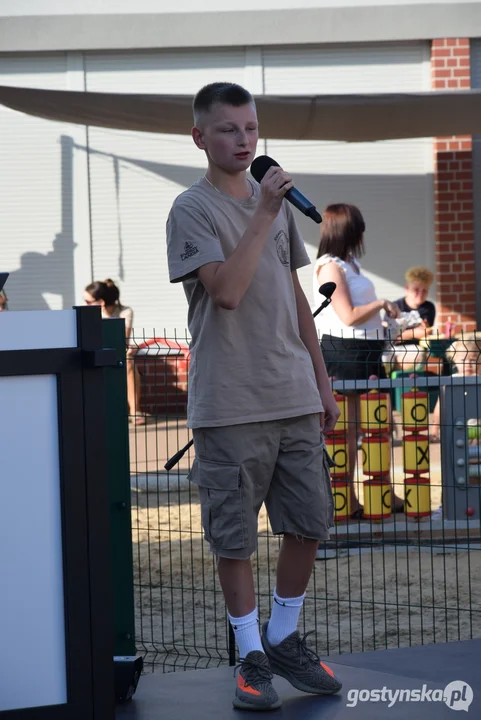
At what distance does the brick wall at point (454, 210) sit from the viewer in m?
11.0

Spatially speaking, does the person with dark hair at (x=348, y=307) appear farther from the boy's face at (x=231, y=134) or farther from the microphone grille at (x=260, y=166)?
the boy's face at (x=231, y=134)

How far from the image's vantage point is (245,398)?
281cm

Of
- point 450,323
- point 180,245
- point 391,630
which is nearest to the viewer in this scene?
point 180,245

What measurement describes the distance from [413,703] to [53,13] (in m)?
9.61

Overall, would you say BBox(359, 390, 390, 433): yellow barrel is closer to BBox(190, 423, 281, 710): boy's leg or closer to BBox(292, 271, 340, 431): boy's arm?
BBox(292, 271, 340, 431): boy's arm

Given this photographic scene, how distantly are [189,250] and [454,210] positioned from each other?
877 cm

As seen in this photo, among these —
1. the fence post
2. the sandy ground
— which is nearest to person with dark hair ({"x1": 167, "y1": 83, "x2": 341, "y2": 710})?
the fence post

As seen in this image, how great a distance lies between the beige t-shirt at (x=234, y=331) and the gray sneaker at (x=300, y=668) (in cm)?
69

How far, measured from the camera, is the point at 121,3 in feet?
35.8

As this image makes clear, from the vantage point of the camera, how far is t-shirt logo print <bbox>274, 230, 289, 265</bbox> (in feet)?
9.61

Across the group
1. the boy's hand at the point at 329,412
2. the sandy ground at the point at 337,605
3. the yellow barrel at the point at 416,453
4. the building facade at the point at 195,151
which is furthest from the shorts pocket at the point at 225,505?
the building facade at the point at 195,151

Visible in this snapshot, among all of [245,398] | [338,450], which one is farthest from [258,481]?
[338,450]

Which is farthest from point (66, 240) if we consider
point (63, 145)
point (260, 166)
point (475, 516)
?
point (260, 166)

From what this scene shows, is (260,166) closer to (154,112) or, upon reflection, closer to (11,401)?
(11,401)
